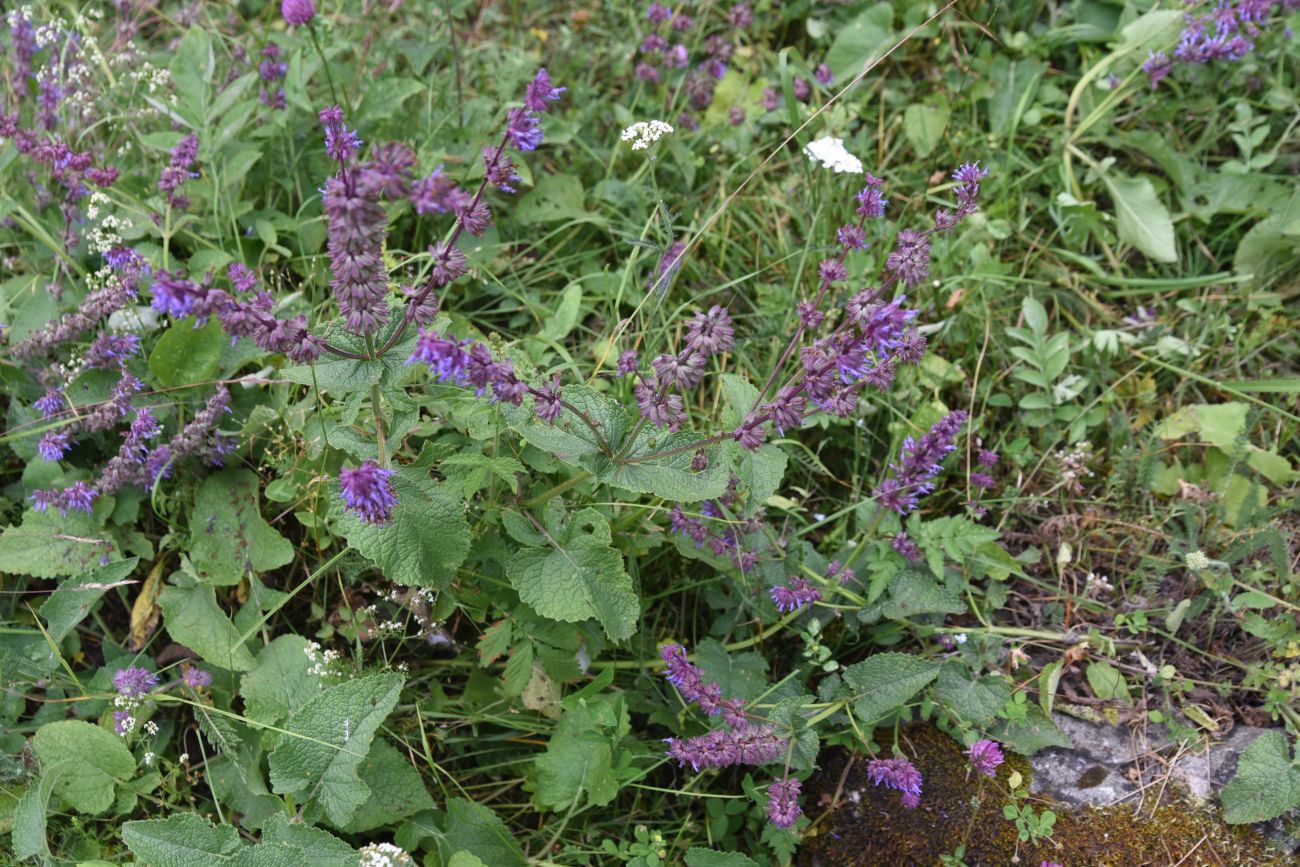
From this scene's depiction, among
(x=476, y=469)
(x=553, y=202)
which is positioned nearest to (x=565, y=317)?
(x=553, y=202)

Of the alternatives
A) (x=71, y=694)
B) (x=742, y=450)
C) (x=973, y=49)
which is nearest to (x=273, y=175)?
(x=71, y=694)

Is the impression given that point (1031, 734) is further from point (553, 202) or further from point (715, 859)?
point (553, 202)

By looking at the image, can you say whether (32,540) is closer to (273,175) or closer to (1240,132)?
(273,175)

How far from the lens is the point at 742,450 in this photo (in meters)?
2.33

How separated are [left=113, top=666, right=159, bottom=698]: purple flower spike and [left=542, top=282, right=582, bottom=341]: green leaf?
142 cm

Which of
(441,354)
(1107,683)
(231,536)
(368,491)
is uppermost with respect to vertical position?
(441,354)

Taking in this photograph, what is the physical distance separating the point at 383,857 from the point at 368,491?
2.64ft

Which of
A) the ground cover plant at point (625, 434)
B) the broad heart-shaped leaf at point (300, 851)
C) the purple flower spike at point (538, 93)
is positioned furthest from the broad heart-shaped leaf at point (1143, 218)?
the broad heart-shaped leaf at point (300, 851)

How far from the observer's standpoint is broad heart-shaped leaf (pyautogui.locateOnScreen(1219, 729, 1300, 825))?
7.79ft

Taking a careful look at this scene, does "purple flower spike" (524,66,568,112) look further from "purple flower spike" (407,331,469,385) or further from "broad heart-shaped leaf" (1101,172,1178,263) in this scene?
"broad heart-shaped leaf" (1101,172,1178,263)

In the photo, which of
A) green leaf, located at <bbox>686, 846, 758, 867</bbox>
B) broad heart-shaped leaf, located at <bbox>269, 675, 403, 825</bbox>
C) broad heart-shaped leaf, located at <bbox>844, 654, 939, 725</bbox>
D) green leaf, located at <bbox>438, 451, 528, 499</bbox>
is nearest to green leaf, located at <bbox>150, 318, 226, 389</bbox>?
green leaf, located at <bbox>438, 451, 528, 499</bbox>

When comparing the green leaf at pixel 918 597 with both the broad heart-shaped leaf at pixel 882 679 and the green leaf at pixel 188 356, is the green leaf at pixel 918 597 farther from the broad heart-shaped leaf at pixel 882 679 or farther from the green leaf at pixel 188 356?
the green leaf at pixel 188 356

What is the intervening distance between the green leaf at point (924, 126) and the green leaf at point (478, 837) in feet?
8.92

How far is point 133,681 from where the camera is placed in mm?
2537
